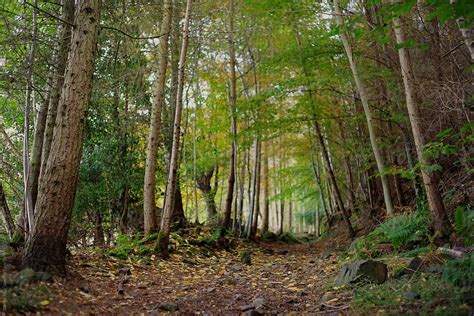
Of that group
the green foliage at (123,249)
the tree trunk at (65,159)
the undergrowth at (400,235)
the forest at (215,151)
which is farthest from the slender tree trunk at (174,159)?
the undergrowth at (400,235)

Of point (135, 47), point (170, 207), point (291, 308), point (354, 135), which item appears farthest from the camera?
point (354, 135)

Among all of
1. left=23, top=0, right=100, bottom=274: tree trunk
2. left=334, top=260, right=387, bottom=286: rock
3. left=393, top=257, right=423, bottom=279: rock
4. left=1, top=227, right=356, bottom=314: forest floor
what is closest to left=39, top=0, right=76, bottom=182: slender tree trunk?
left=23, top=0, right=100, bottom=274: tree trunk

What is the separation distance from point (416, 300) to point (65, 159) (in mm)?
4360

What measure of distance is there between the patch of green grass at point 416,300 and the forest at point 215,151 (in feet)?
0.07

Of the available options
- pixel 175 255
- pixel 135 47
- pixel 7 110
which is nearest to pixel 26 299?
pixel 175 255

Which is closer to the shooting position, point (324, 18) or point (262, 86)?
point (324, 18)

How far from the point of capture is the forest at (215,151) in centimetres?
429

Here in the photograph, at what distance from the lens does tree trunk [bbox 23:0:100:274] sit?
457cm

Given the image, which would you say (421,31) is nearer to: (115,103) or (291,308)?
(291,308)

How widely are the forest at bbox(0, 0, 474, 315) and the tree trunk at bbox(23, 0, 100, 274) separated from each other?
2 centimetres

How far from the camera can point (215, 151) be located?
44.7ft

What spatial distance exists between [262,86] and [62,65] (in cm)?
976

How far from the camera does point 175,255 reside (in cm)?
821

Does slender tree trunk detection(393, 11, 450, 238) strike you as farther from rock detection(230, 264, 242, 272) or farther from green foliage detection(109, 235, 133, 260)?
green foliage detection(109, 235, 133, 260)
